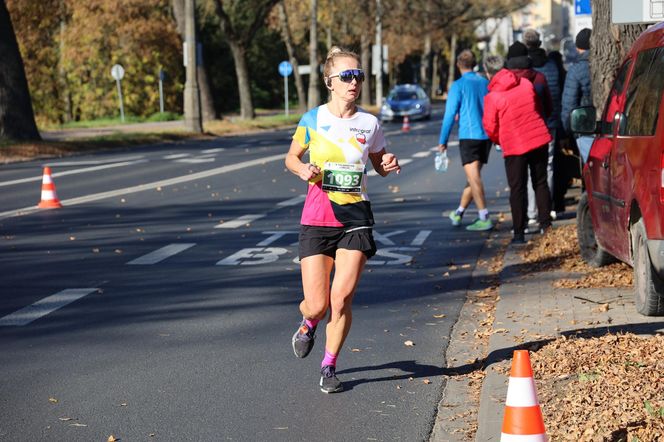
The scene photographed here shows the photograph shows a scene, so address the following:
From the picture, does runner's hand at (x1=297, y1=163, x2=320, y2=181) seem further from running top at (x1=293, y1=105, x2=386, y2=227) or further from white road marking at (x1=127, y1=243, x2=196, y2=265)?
white road marking at (x1=127, y1=243, x2=196, y2=265)

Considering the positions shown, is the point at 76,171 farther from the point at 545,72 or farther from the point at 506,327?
the point at 506,327

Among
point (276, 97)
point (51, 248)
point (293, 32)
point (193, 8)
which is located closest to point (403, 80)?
point (276, 97)

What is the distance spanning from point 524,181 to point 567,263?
6.07ft

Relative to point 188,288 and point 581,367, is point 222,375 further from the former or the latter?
point 188,288

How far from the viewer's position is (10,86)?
3116 centimetres

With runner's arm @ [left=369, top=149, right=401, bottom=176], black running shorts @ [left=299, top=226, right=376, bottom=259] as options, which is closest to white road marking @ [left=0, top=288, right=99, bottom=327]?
black running shorts @ [left=299, top=226, right=376, bottom=259]

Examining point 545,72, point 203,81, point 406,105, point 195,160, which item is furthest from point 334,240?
point 406,105

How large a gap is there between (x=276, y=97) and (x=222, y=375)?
74143 millimetres

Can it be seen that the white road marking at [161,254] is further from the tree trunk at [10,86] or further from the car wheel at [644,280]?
the tree trunk at [10,86]

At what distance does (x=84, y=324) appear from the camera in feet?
27.5

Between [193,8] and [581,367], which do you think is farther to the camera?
[193,8]

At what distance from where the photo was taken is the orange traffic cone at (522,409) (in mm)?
4531

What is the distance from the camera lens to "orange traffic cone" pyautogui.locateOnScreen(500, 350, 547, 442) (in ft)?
14.9

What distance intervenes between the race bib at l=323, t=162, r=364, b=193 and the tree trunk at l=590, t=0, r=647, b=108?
6110mm
